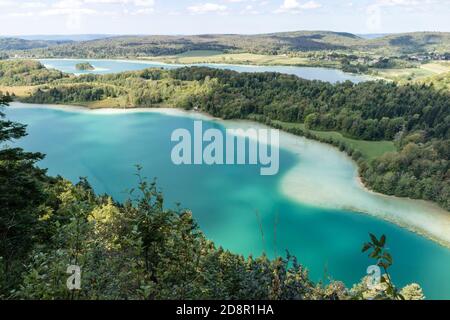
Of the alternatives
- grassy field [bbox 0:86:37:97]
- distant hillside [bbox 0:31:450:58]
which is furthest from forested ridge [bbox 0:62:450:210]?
distant hillside [bbox 0:31:450:58]

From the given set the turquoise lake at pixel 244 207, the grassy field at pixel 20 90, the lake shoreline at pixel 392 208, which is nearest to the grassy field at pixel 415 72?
the turquoise lake at pixel 244 207

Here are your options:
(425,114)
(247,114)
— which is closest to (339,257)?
(425,114)

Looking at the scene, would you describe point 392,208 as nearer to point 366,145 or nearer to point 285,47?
point 366,145

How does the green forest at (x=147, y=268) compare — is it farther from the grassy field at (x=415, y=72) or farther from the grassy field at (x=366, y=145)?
the grassy field at (x=415, y=72)

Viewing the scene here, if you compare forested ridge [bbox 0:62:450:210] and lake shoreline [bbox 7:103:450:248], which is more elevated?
forested ridge [bbox 0:62:450:210]

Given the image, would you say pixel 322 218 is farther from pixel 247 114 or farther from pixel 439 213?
pixel 247 114

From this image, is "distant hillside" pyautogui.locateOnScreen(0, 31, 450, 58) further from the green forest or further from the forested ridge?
the green forest
